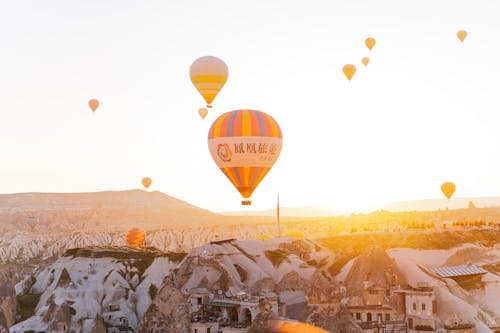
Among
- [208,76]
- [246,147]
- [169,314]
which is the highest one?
[208,76]

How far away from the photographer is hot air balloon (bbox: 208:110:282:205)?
8388 cm

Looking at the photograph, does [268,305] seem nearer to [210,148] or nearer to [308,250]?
[210,148]

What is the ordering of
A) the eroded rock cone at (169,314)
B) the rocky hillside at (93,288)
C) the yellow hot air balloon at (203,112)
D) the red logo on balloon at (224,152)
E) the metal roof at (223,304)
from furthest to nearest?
the yellow hot air balloon at (203,112) < the rocky hillside at (93,288) < the metal roof at (223,304) < the red logo on balloon at (224,152) < the eroded rock cone at (169,314)

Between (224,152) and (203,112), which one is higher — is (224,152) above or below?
below

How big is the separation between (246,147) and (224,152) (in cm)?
286

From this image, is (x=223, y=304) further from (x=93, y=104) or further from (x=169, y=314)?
(x=93, y=104)

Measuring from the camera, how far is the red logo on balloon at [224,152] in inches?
3328

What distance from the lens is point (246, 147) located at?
83.6m

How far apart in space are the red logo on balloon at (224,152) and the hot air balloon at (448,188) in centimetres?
6116

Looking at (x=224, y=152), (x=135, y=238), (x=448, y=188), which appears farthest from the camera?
(x=135, y=238)

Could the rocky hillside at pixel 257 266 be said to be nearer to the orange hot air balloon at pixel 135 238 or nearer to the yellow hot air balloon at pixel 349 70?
the yellow hot air balloon at pixel 349 70

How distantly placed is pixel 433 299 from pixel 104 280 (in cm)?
5102

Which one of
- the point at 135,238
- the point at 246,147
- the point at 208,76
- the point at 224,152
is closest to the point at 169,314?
the point at 224,152

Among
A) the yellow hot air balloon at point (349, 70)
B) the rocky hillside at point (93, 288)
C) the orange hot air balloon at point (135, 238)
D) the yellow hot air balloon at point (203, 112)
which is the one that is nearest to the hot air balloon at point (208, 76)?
the yellow hot air balloon at point (203, 112)
